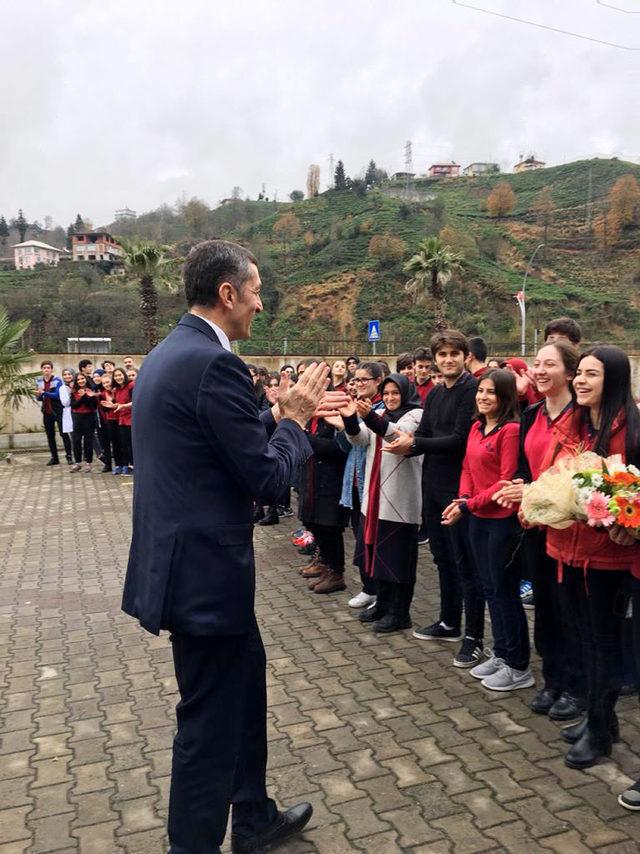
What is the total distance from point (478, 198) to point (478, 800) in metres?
103

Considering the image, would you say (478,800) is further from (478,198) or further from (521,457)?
(478,198)

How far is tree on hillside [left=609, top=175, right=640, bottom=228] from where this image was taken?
74812mm

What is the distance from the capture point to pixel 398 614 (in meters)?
5.30

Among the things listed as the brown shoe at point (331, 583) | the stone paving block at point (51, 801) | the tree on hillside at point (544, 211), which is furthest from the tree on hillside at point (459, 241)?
the stone paving block at point (51, 801)

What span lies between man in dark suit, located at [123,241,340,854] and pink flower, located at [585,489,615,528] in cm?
138

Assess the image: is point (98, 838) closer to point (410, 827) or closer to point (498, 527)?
point (410, 827)

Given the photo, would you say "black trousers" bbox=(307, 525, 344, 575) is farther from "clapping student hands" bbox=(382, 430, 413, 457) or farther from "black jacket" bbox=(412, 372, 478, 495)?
"clapping student hands" bbox=(382, 430, 413, 457)

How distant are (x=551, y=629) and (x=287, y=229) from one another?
259ft

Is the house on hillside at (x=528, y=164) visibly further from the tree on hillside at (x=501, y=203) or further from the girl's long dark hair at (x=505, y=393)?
the girl's long dark hair at (x=505, y=393)

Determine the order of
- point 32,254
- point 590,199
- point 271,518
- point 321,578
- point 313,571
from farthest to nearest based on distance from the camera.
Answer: point 32,254 < point 590,199 < point 271,518 < point 313,571 < point 321,578

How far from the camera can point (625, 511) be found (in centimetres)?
294

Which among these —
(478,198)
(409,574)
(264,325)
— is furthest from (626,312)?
(409,574)

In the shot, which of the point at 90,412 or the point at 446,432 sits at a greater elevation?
the point at 446,432

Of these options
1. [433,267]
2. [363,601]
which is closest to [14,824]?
[363,601]
